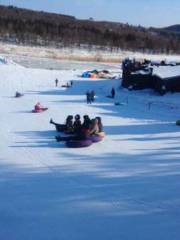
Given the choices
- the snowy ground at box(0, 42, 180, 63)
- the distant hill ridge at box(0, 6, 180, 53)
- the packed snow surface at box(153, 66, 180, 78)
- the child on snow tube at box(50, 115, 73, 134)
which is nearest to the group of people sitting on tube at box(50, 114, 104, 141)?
the child on snow tube at box(50, 115, 73, 134)

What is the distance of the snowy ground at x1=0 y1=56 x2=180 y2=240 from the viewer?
7734mm

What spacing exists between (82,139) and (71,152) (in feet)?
3.00

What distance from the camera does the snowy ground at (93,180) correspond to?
25.4 ft

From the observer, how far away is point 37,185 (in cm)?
1023

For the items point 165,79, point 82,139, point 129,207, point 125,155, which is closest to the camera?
point 129,207

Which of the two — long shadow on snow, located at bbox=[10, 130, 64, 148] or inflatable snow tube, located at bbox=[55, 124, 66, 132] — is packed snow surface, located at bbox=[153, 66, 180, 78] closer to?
inflatable snow tube, located at bbox=[55, 124, 66, 132]

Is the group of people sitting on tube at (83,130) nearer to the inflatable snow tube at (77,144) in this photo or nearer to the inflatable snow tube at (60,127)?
the inflatable snow tube at (77,144)

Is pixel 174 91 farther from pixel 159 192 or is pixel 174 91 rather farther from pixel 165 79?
pixel 159 192

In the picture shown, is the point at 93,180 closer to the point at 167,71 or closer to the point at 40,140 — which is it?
the point at 40,140

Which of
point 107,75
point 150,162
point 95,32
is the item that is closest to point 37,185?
point 150,162

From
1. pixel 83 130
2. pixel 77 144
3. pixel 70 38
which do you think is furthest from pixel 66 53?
pixel 77 144

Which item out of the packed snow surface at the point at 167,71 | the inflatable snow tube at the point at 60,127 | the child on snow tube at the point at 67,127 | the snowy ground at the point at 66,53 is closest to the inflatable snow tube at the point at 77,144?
the child on snow tube at the point at 67,127

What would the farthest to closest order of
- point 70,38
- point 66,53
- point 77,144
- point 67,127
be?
point 70,38 < point 66,53 < point 67,127 < point 77,144

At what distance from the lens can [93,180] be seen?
34.9 feet
